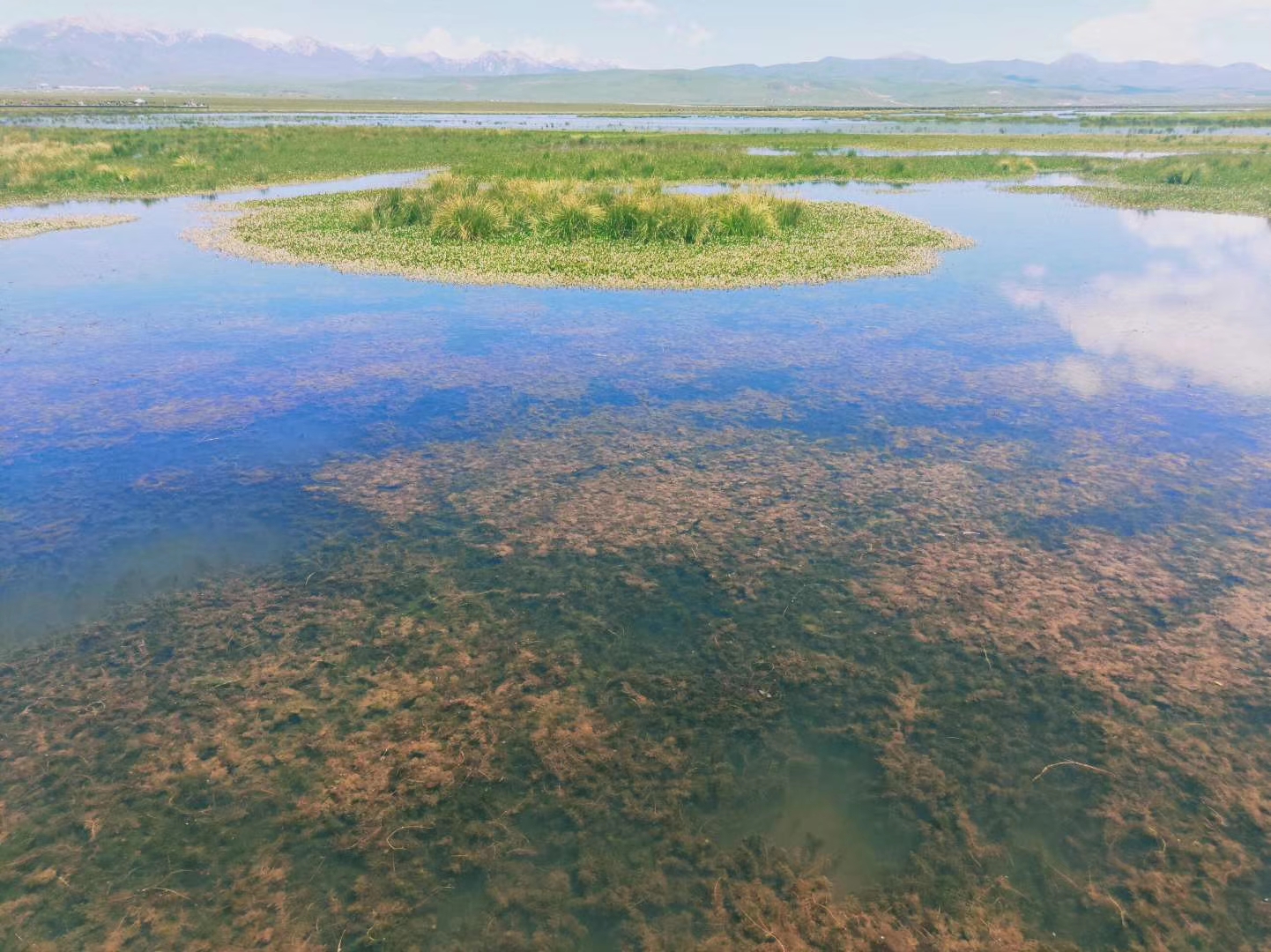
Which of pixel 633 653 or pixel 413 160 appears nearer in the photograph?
pixel 633 653

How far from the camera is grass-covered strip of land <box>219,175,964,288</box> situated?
18.5 metres

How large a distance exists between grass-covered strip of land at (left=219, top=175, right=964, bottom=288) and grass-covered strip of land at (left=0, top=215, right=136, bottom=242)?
182 inches

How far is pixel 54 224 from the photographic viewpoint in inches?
949

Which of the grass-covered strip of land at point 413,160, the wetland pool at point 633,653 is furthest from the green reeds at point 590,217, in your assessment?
the grass-covered strip of land at point 413,160

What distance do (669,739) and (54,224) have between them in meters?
29.3

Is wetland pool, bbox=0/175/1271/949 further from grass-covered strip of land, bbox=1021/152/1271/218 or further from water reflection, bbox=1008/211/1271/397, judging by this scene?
grass-covered strip of land, bbox=1021/152/1271/218

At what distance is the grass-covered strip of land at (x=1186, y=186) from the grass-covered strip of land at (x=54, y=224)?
37.8 metres

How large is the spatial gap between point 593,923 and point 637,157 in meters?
42.6

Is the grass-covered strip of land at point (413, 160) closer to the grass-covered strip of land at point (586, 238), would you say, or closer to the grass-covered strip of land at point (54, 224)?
the grass-covered strip of land at point (54, 224)

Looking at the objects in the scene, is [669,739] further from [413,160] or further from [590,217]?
[413,160]

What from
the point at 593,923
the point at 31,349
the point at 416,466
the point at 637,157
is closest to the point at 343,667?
the point at 593,923

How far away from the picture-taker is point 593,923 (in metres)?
3.85

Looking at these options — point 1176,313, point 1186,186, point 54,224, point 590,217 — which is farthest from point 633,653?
point 1186,186

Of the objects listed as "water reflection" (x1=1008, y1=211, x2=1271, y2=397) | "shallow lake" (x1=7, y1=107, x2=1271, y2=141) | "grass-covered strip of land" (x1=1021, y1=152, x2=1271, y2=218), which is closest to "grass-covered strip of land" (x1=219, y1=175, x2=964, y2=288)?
"water reflection" (x1=1008, y1=211, x2=1271, y2=397)
